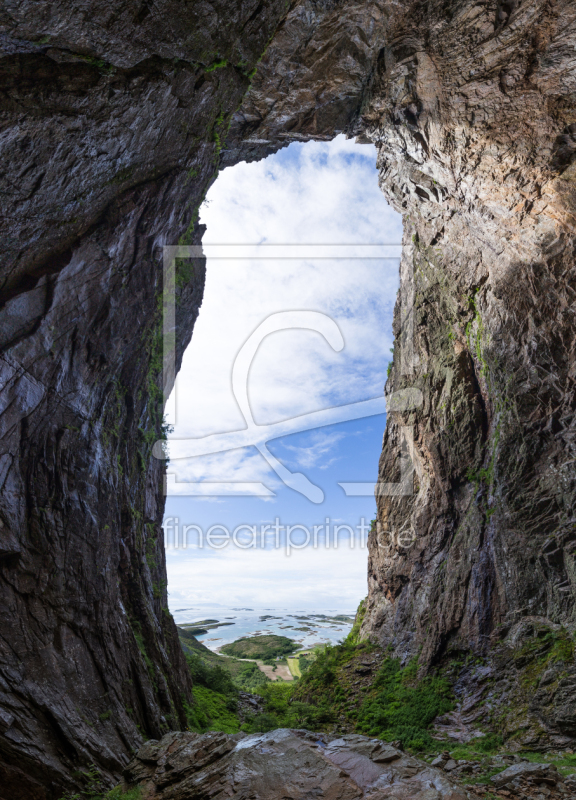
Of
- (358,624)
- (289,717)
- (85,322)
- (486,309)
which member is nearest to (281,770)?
(289,717)

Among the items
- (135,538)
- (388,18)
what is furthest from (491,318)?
(135,538)

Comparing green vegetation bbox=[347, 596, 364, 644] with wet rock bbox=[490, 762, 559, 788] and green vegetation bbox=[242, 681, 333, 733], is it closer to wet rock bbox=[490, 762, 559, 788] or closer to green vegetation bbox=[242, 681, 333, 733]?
green vegetation bbox=[242, 681, 333, 733]

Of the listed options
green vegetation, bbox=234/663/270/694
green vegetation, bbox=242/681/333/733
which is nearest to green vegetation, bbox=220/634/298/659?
green vegetation, bbox=234/663/270/694

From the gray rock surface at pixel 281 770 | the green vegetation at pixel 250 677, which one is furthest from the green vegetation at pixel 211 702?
the green vegetation at pixel 250 677

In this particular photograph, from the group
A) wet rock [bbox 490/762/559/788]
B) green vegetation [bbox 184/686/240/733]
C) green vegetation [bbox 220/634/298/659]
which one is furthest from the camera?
green vegetation [bbox 220/634/298/659]

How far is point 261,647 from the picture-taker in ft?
122

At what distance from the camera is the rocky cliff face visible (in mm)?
7984

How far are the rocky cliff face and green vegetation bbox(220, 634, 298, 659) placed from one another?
15485mm

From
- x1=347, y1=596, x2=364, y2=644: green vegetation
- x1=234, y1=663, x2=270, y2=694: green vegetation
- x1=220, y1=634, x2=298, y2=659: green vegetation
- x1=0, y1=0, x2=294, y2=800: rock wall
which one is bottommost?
x1=220, y1=634, x2=298, y2=659: green vegetation

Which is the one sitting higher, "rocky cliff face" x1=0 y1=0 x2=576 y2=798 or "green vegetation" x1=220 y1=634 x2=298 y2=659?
"rocky cliff face" x1=0 y1=0 x2=576 y2=798

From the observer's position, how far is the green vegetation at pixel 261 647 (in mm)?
35219

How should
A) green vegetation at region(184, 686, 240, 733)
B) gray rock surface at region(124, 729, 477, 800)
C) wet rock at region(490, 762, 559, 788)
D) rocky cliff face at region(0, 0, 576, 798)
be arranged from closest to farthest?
A: gray rock surface at region(124, 729, 477, 800), wet rock at region(490, 762, 559, 788), rocky cliff face at region(0, 0, 576, 798), green vegetation at region(184, 686, 240, 733)

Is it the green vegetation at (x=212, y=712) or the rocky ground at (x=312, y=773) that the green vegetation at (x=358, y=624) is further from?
the rocky ground at (x=312, y=773)

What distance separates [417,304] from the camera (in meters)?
22.5
